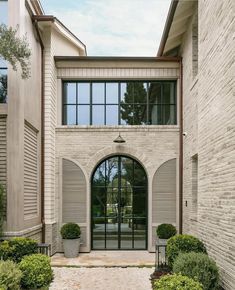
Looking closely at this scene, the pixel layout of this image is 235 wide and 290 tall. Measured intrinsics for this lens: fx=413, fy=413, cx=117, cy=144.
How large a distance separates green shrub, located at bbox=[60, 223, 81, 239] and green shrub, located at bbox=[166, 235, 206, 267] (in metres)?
4.93

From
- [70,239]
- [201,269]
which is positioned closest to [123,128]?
[70,239]

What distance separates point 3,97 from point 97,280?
5.16 meters

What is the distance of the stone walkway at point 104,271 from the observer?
9.31 metres

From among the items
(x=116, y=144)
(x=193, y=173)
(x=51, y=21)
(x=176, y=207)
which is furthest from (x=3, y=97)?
(x=176, y=207)

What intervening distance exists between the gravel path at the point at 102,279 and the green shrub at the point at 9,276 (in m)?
2.03

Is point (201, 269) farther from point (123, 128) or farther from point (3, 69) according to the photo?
point (123, 128)

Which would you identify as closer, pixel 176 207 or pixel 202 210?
pixel 202 210

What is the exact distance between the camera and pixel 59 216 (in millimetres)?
13977

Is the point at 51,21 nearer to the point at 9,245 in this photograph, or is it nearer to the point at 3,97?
the point at 3,97

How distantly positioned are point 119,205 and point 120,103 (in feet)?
11.7

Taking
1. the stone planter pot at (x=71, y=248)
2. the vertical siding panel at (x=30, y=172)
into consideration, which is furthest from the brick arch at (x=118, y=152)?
the stone planter pot at (x=71, y=248)

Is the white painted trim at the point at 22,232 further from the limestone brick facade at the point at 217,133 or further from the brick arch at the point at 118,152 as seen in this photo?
the limestone brick facade at the point at 217,133

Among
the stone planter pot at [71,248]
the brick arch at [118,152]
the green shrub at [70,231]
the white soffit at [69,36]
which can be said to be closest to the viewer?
the stone planter pot at [71,248]

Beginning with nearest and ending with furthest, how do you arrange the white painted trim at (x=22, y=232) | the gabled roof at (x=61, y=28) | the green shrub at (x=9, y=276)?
the green shrub at (x=9, y=276), the white painted trim at (x=22, y=232), the gabled roof at (x=61, y=28)
